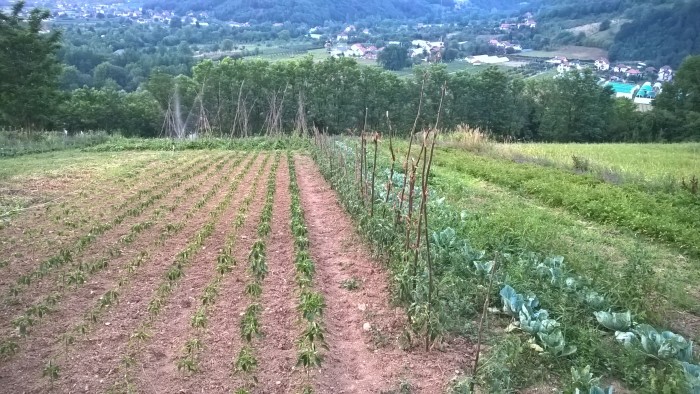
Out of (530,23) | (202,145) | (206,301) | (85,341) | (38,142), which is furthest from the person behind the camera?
(530,23)

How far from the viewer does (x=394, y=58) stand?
45.3 meters

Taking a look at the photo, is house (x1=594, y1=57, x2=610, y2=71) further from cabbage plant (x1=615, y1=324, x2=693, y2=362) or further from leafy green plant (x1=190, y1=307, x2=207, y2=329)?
leafy green plant (x1=190, y1=307, x2=207, y2=329)

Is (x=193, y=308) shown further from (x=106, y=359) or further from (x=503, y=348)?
(x=503, y=348)

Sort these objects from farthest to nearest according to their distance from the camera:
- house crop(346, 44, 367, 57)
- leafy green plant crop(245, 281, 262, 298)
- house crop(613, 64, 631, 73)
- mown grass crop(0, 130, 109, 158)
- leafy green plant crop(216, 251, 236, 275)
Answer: house crop(346, 44, 367, 57)
house crop(613, 64, 631, 73)
mown grass crop(0, 130, 109, 158)
leafy green plant crop(216, 251, 236, 275)
leafy green plant crop(245, 281, 262, 298)

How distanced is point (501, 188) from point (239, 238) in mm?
6855

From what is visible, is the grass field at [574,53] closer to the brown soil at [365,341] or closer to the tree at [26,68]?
the tree at [26,68]

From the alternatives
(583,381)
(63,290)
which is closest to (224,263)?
(63,290)

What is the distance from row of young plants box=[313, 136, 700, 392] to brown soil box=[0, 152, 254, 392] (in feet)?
9.18

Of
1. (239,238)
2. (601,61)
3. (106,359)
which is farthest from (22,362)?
(601,61)

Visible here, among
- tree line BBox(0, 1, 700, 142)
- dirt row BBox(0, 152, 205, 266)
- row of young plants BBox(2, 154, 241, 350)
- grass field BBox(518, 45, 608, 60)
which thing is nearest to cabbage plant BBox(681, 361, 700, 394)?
row of young plants BBox(2, 154, 241, 350)

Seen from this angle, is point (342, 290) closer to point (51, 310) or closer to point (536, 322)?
point (536, 322)

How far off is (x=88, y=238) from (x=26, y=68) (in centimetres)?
2182

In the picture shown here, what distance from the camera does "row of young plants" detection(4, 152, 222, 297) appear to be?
5996 millimetres

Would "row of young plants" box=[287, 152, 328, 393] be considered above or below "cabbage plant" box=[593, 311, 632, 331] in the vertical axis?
below
